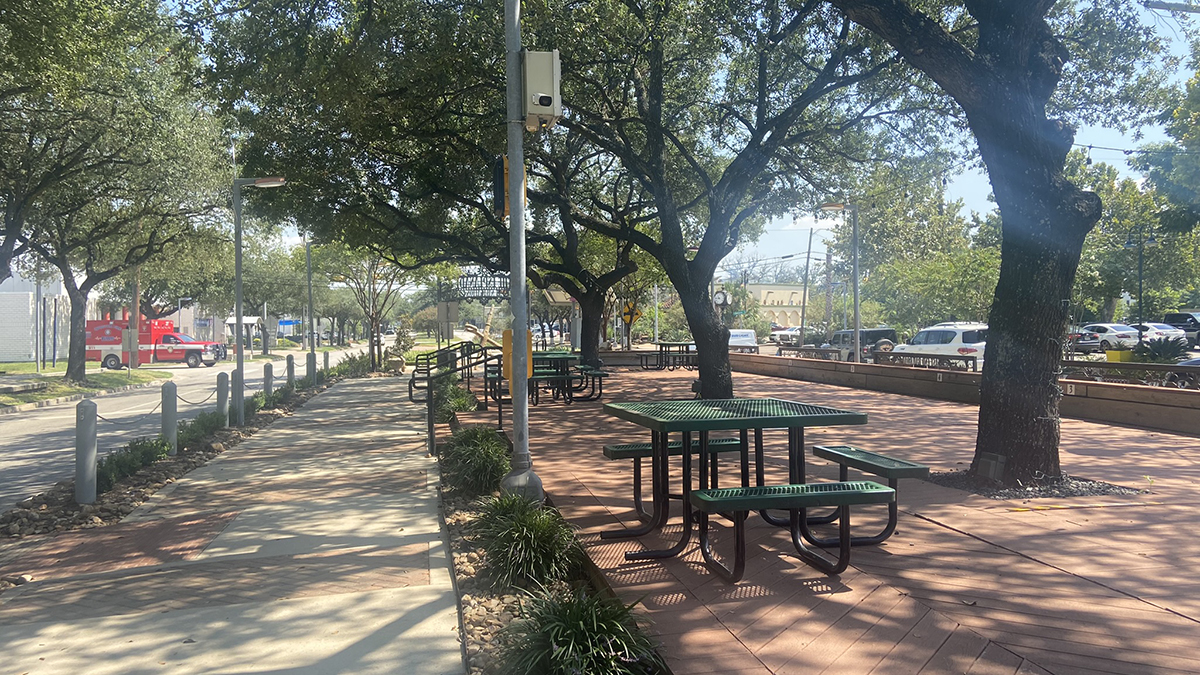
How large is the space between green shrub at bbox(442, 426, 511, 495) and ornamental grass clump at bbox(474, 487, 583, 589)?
6.45 feet

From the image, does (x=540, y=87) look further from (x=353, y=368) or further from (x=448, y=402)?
(x=353, y=368)

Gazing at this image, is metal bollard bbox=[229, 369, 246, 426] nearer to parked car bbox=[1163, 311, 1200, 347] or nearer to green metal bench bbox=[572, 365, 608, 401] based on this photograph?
green metal bench bbox=[572, 365, 608, 401]

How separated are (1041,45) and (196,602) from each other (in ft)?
26.5

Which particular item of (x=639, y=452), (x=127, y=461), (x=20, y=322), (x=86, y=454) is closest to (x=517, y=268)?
(x=639, y=452)

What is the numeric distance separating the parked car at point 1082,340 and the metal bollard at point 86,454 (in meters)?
21.4

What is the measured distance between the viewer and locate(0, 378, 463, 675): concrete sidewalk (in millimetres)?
4137

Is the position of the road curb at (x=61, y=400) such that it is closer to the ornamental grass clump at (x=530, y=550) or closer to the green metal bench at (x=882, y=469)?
the ornamental grass clump at (x=530, y=550)

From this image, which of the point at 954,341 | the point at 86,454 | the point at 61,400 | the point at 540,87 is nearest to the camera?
the point at 540,87

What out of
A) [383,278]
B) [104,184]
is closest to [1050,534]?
[104,184]

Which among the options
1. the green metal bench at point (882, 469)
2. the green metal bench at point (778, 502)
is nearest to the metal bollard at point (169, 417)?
the green metal bench at point (778, 502)

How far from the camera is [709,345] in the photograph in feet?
41.6

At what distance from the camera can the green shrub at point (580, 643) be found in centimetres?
333

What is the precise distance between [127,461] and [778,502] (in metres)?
8.40

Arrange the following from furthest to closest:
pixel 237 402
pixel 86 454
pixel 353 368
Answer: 1. pixel 353 368
2. pixel 237 402
3. pixel 86 454
